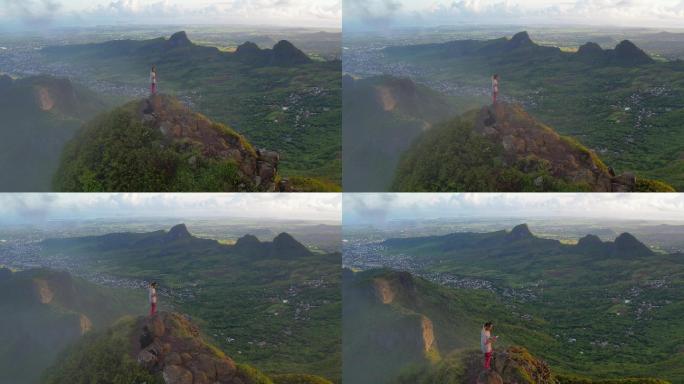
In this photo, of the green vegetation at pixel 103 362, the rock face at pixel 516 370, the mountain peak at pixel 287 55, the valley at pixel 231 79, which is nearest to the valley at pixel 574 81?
the valley at pixel 231 79

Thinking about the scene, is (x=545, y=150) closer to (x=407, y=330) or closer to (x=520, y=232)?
(x=520, y=232)

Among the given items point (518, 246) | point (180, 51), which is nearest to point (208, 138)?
point (180, 51)

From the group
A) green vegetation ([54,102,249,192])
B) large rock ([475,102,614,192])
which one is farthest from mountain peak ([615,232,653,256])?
green vegetation ([54,102,249,192])

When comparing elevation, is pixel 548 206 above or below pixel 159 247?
above

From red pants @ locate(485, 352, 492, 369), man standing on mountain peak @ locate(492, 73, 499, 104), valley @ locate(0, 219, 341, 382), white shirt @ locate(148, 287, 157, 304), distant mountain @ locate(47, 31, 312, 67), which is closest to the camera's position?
red pants @ locate(485, 352, 492, 369)

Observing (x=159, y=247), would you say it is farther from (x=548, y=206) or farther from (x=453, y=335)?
(x=548, y=206)

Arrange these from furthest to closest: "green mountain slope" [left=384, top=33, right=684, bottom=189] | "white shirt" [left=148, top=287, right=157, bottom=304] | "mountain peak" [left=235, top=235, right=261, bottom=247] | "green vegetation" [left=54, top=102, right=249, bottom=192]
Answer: "mountain peak" [left=235, top=235, right=261, bottom=247], "white shirt" [left=148, top=287, right=157, bottom=304], "green mountain slope" [left=384, top=33, right=684, bottom=189], "green vegetation" [left=54, top=102, right=249, bottom=192]

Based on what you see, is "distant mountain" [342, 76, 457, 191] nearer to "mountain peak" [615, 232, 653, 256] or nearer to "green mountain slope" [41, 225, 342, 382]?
"green mountain slope" [41, 225, 342, 382]

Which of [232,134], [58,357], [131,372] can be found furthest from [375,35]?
[58,357]
